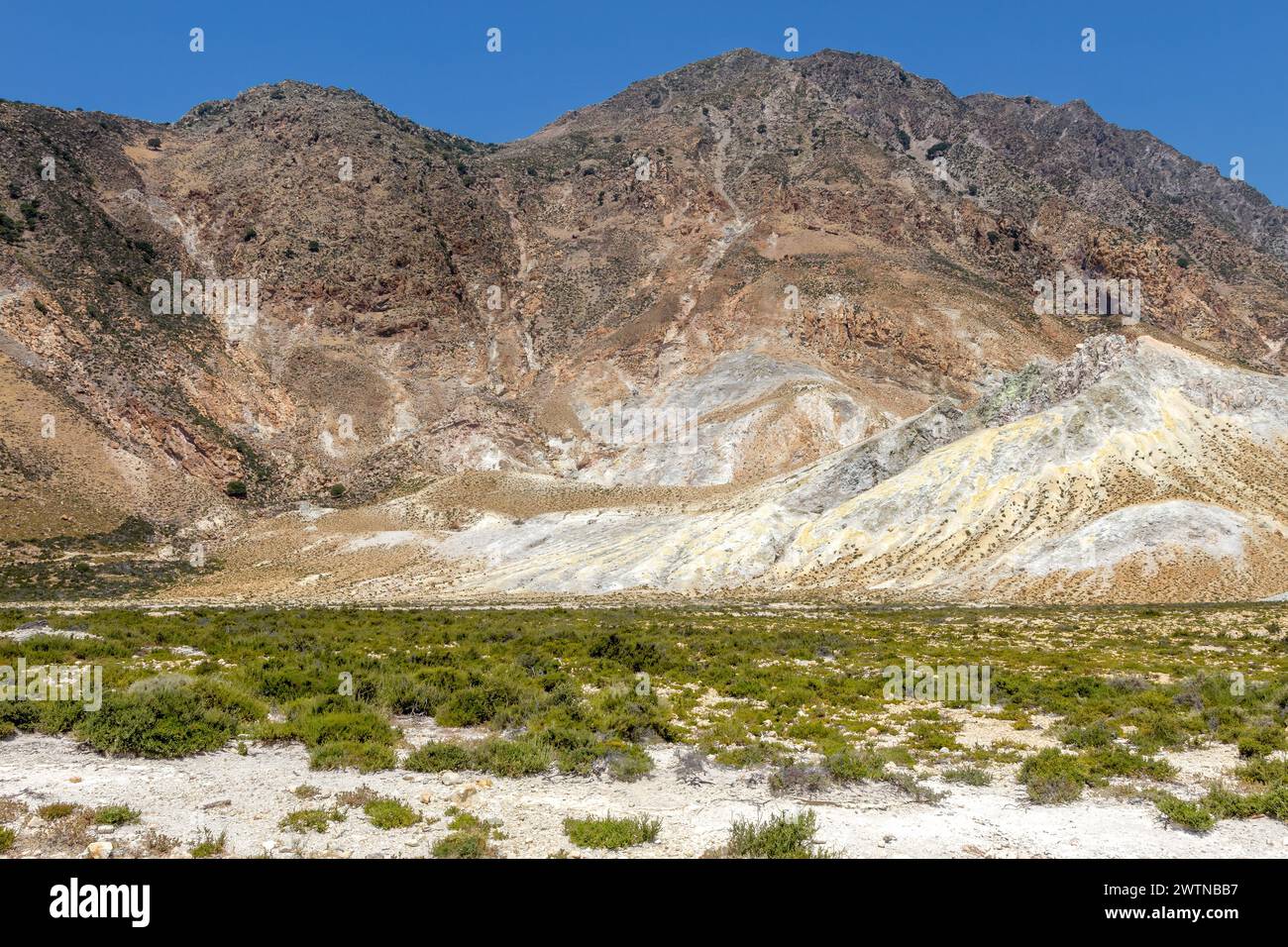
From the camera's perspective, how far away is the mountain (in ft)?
180

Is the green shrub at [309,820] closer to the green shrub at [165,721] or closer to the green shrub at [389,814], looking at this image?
the green shrub at [389,814]

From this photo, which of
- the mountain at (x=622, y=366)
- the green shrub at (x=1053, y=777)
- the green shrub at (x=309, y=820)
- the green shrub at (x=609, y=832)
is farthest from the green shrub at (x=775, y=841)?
the mountain at (x=622, y=366)

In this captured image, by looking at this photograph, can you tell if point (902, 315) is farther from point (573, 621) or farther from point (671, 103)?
point (671, 103)

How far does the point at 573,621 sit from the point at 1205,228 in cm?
17773

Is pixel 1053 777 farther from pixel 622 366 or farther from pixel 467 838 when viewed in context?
pixel 622 366

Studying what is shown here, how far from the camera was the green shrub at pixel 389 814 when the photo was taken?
9078mm

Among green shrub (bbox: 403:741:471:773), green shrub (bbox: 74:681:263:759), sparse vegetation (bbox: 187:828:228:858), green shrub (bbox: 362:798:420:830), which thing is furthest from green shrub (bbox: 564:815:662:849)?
green shrub (bbox: 74:681:263:759)

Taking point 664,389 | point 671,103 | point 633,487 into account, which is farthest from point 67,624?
point 671,103

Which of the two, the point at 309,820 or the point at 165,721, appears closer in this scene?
the point at 309,820

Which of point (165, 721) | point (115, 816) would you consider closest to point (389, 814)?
point (115, 816)

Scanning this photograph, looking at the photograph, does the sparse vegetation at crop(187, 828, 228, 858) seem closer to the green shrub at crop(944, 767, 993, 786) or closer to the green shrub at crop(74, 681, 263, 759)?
the green shrub at crop(74, 681, 263, 759)

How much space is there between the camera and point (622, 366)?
103938 millimetres

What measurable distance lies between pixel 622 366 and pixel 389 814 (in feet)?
317

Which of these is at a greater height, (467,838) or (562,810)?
(467,838)
